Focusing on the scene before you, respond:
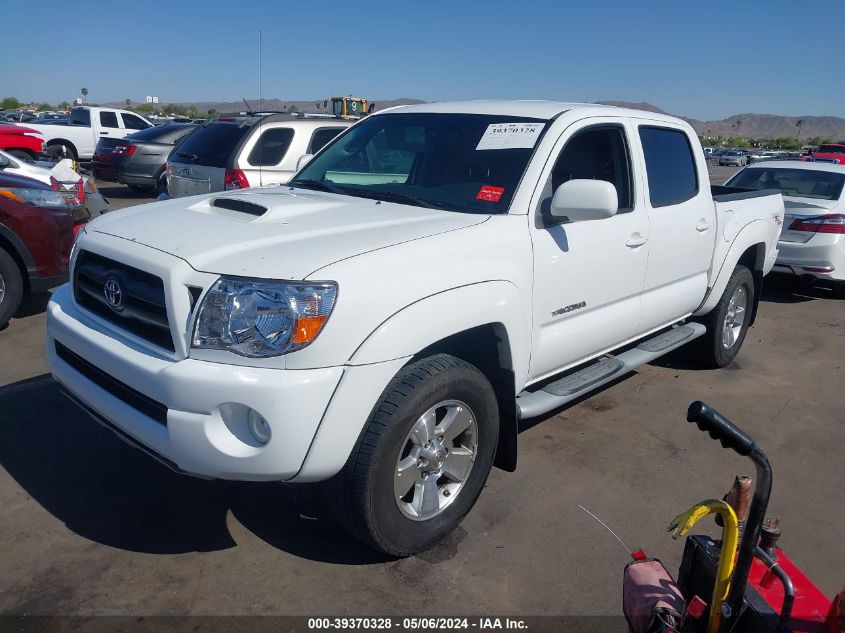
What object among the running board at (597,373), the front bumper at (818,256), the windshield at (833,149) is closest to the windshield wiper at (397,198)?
the running board at (597,373)

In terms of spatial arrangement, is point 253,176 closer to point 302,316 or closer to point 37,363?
point 37,363

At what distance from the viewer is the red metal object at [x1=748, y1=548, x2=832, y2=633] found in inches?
69.3

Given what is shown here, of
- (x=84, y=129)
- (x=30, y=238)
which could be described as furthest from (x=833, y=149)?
(x=30, y=238)

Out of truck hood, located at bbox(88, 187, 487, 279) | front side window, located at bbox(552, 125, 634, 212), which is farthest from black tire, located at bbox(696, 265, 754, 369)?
truck hood, located at bbox(88, 187, 487, 279)

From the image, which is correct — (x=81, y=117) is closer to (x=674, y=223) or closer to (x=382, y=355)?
(x=674, y=223)

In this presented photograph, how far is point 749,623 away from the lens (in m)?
1.76

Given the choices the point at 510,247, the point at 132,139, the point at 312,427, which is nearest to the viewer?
the point at 312,427

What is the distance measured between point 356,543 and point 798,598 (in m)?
1.89

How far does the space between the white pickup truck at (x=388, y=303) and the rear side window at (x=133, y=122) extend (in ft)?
64.5

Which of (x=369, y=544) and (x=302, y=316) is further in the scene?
(x=369, y=544)

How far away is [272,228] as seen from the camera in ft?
9.91

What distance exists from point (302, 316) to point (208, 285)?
1.26ft

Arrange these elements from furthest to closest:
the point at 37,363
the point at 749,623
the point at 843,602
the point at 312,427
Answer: the point at 37,363 < the point at 312,427 < the point at 749,623 < the point at 843,602

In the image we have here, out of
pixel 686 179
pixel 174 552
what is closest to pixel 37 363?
pixel 174 552
